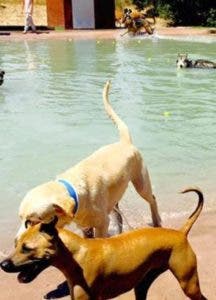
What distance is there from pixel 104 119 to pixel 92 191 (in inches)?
249

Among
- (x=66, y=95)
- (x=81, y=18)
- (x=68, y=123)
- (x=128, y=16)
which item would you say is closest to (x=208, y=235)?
(x=68, y=123)

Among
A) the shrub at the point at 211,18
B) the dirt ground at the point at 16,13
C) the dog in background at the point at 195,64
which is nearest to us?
the dog in background at the point at 195,64

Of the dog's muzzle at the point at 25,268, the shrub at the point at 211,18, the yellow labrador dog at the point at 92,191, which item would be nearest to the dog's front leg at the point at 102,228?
the yellow labrador dog at the point at 92,191

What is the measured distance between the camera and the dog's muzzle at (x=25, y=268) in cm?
360

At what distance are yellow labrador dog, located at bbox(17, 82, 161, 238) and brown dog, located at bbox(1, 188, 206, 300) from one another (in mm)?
535

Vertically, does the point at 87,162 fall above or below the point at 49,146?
above

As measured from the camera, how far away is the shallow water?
7.85 meters

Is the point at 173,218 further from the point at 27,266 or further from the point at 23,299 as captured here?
the point at 27,266

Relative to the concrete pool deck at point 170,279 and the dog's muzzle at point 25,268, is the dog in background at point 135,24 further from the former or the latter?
the dog's muzzle at point 25,268

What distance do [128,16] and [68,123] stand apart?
1766 cm

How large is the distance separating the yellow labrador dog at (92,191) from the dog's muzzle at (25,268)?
27.1 inches

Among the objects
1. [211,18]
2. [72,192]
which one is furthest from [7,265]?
[211,18]

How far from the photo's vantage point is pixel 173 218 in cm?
655

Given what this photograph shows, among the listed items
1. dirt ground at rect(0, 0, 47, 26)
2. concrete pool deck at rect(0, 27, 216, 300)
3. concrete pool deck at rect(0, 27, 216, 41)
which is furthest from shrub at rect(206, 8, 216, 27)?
concrete pool deck at rect(0, 27, 216, 300)
